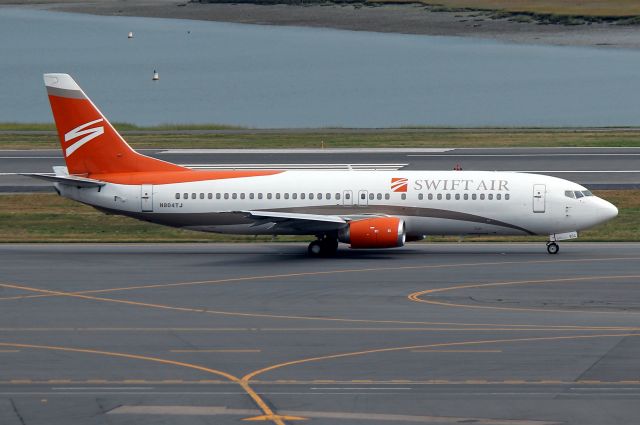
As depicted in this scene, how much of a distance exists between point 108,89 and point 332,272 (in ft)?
497

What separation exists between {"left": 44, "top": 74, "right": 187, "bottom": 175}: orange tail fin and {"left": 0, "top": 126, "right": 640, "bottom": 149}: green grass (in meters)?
38.1

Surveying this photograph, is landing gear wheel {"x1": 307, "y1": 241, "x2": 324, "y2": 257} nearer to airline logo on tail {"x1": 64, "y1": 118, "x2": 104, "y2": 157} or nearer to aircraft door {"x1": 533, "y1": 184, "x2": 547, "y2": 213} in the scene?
aircraft door {"x1": 533, "y1": 184, "x2": 547, "y2": 213}

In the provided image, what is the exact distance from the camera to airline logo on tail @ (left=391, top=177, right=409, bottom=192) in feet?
180

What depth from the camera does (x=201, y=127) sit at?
377 ft

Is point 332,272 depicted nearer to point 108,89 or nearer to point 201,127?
point 201,127

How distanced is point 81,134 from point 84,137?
0.20 meters

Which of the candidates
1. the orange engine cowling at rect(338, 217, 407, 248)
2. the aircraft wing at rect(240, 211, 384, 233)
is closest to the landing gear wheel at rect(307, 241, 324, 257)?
the aircraft wing at rect(240, 211, 384, 233)

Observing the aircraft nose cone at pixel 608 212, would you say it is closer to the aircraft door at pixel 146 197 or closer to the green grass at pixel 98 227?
the green grass at pixel 98 227

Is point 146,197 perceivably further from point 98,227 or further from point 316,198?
point 98,227

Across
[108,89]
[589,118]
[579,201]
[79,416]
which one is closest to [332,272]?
[579,201]

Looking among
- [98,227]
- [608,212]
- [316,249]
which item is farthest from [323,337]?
[98,227]

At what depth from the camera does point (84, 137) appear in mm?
56531

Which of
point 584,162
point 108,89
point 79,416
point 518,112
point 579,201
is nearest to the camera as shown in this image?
point 79,416

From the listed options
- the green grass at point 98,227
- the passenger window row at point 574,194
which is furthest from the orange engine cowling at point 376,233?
the green grass at point 98,227
